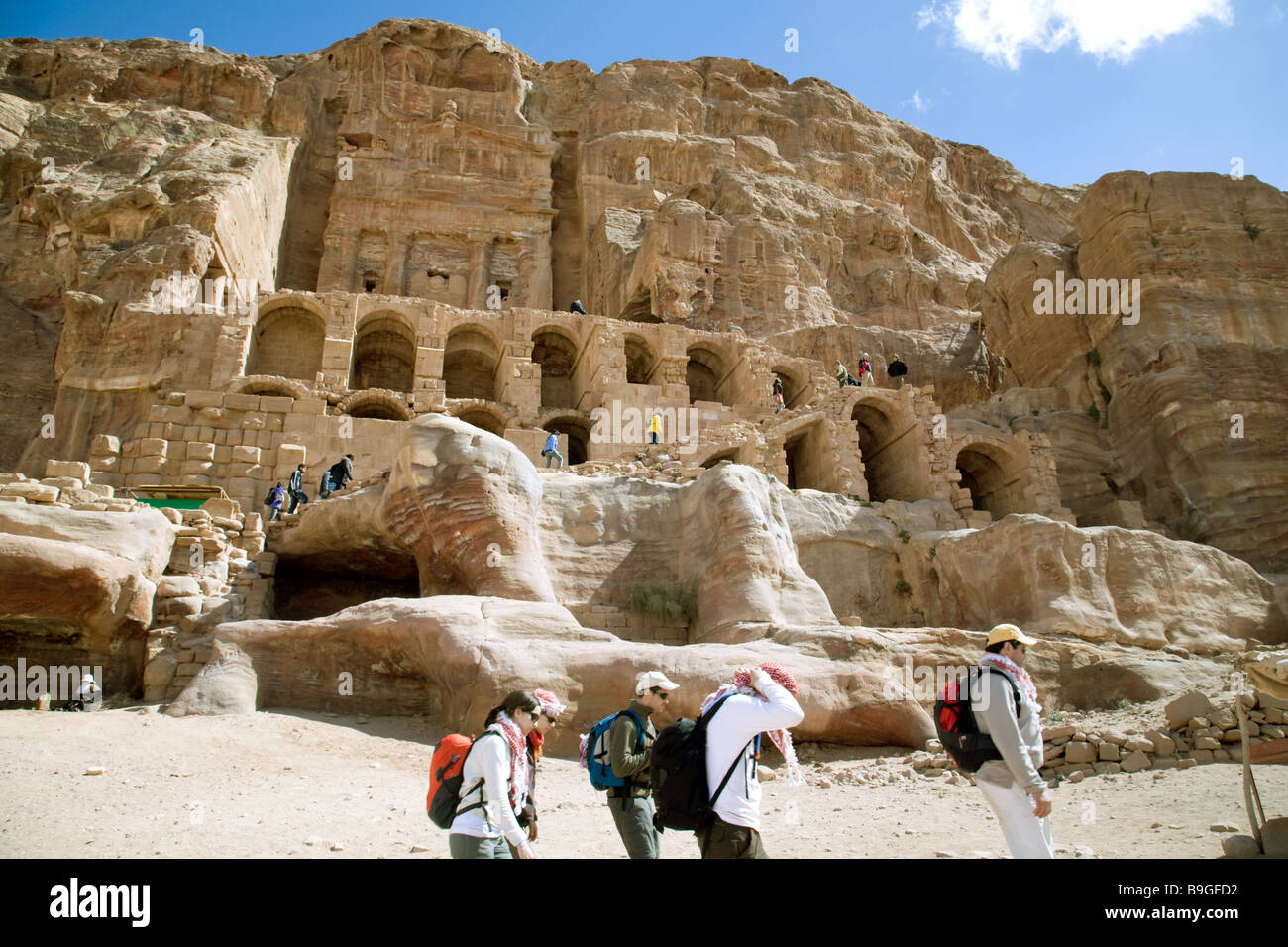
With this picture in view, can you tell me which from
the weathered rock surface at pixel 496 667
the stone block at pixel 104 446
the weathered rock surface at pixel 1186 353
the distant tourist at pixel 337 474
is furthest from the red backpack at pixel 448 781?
the weathered rock surface at pixel 1186 353

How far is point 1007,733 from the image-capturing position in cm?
477

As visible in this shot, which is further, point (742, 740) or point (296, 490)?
point (296, 490)

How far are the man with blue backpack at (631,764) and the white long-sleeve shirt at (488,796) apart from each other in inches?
27.7

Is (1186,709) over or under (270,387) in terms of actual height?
under

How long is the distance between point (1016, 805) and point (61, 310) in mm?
37372

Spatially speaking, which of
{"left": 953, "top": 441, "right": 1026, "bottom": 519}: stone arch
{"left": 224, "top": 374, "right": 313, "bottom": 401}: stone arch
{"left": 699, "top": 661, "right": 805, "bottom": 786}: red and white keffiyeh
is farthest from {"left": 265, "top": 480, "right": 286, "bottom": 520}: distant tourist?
{"left": 953, "top": 441, "right": 1026, "bottom": 519}: stone arch

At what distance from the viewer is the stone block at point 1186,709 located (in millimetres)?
9172

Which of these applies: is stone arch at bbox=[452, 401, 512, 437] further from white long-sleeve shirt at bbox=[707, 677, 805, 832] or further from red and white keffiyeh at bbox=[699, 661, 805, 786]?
white long-sleeve shirt at bbox=[707, 677, 805, 832]

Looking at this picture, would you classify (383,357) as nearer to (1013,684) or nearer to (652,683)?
(652,683)

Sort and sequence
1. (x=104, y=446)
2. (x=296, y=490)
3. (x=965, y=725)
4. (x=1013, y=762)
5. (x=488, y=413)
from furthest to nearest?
(x=488, y=413) → (x=104, y=446) → (x=296, y=490) → (x=965, y=725) → (x=1013, y=762)

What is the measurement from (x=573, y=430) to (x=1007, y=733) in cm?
2434

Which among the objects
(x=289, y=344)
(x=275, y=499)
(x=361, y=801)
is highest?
(x=289, y=344)

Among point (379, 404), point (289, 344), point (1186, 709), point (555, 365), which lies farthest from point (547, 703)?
point (555, 365)

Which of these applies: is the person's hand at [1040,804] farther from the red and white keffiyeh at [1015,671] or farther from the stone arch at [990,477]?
the stone arch at [990,477]
